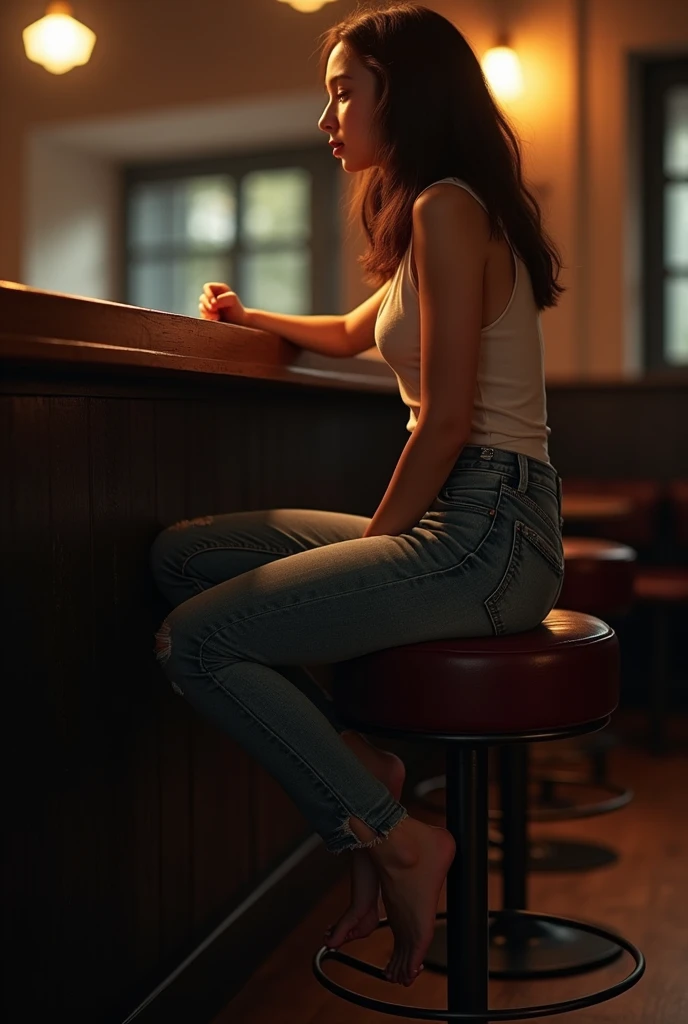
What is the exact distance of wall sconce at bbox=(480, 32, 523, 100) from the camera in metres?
5.00

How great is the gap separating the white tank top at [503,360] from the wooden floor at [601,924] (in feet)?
2.99

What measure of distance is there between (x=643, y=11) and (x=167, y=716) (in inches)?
163

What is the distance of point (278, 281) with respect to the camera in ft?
20.6

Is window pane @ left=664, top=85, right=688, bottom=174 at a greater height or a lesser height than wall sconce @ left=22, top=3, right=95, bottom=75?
lesser

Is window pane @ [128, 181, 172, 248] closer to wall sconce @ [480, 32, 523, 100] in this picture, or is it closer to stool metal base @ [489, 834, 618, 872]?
wall sconce @ [480, 32, 523, 100]

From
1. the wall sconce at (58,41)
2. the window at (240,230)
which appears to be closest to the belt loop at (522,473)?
the wall sconce at (58,41)

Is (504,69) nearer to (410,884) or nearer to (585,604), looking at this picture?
(585,604)

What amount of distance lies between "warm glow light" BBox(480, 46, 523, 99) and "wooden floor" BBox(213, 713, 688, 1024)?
10.1 ft

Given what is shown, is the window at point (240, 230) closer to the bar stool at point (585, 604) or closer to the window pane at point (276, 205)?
the window pane at point (276, 205)

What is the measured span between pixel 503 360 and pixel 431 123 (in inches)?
13.1

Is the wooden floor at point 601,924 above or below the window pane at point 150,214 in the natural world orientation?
below

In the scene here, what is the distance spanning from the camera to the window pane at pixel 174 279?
21.2 feet

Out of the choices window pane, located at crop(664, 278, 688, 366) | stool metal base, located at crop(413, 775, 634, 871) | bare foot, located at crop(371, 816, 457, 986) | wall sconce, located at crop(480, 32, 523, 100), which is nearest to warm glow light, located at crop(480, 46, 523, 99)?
wall sconce, located at crop(480, 32, 523, 100)

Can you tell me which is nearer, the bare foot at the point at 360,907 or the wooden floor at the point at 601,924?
the bare foot at the point at 360,907
